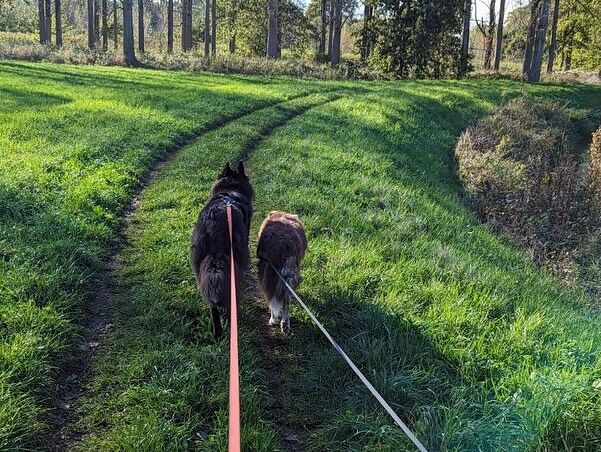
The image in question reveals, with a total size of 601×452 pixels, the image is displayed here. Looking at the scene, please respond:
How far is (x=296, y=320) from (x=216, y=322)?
33.7 inches

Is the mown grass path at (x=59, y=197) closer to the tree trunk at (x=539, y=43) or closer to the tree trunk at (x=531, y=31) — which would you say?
the tree trunk at (x=539, y=43)

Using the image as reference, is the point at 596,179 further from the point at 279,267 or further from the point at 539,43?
the point at 539,43

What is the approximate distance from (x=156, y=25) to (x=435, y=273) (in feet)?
295

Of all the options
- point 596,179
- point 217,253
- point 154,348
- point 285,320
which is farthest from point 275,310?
point 596,179

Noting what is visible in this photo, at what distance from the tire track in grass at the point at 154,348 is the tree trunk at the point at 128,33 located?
23.2 meters

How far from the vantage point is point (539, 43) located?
1133 inches

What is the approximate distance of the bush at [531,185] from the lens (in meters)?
8.62

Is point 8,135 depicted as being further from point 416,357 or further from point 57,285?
point 416,357

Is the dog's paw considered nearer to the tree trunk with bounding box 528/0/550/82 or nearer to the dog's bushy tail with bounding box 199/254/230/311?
the dog's bushy tail with bounding box 199/254/230/311

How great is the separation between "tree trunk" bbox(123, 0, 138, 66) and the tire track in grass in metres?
23.2

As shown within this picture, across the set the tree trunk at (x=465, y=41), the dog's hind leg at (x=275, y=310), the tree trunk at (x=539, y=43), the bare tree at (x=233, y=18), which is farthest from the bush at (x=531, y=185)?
the bare tree at (x=233, y=18)

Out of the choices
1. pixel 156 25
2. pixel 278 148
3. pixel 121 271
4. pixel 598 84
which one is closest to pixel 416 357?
pixel 121 271

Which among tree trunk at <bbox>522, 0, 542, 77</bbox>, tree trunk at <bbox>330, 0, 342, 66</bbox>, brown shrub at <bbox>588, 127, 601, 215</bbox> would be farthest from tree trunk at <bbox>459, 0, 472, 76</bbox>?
brown shrub at <bbox>588, 127, 601, 215</bbox>

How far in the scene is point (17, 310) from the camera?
161 inches
